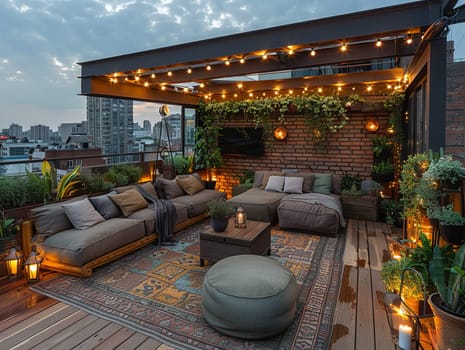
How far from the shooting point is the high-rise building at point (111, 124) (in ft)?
21.4

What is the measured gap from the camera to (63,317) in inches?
99.0

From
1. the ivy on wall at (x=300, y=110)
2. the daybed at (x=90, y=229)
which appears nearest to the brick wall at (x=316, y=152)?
the ivy on wall at (x=300, y=110)

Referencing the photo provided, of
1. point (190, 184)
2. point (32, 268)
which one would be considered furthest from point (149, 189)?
point (32, 268)

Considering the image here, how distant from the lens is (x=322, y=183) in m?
5.83

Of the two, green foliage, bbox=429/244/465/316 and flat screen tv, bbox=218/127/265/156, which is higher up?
flat screen tv, bbox=218/127/265/156

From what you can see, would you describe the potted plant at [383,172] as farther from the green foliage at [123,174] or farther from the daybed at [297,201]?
the green foliage at [123,174]

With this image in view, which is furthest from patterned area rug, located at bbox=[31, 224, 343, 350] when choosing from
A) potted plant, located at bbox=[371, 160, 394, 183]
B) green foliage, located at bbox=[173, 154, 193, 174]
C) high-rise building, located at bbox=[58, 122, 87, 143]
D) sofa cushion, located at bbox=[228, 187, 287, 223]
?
high-rise building, located at bbox=[58, 122, 87, 143]

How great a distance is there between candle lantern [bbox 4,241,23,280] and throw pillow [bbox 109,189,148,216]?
1.35m

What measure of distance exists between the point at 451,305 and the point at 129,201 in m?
3.91

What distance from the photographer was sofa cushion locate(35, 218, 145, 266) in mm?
3225

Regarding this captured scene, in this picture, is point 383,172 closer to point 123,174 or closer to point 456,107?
point 456,107

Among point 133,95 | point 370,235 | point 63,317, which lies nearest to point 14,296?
point 63,317

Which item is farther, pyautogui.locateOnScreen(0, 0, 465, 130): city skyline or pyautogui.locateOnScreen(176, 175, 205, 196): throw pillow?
pyautogui.locateOnScreen(176, 175, 205, 196): throw pillow

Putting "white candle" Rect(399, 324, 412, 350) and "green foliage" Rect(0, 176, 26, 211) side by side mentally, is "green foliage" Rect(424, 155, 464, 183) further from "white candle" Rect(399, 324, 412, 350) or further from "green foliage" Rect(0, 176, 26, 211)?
"green foliage" Rect(0, 176, 26, 211)
